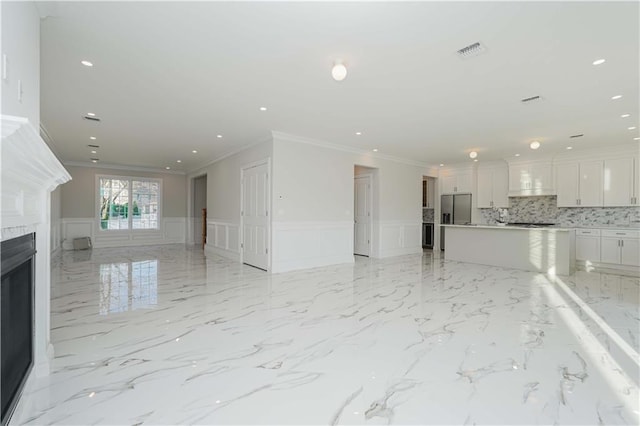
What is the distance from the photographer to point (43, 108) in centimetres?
441

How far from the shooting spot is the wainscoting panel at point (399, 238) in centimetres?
789

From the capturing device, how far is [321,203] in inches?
257

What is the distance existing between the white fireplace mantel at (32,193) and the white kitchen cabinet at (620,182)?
9.12 meters

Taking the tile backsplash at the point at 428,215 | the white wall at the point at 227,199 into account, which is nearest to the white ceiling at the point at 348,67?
the white wall at the point at 227,199

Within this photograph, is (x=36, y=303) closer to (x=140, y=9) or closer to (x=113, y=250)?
(x=140, y=9)

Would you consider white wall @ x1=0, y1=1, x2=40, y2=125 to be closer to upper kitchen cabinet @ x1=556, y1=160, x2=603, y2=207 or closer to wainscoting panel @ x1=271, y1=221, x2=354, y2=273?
wainscoting panel @ x1=271, y1=221, x2=354, y2=273

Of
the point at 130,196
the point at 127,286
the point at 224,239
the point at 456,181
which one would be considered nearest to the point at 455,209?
the point at 456,181

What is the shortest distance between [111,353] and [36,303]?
0.70m

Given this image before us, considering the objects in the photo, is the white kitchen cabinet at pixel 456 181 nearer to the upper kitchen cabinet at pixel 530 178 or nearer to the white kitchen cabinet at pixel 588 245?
the upper kitchen cabinet at pixel 530 178

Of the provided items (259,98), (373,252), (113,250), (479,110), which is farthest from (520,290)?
(113,250)

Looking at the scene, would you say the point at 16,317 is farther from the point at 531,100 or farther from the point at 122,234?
the point at 122,234

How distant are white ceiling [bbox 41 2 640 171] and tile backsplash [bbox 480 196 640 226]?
6.31ft

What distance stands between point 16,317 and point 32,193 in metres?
0.77

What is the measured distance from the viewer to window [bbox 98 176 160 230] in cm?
985
